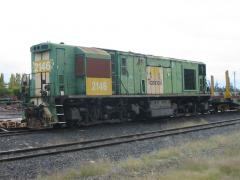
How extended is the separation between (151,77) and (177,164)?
41.3ft

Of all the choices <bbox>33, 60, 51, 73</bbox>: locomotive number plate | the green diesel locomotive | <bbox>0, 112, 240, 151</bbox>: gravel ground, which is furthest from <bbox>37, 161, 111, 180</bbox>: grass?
<bbox>33, 60, 51, 73</bbox>: locomotive number plate

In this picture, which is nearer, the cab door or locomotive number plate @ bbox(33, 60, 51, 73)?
the cab door

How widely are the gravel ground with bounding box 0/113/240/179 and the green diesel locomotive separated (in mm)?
980

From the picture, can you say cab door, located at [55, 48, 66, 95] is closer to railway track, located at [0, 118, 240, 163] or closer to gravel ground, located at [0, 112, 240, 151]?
gravel ground, located at [0, 112, 240, 151]

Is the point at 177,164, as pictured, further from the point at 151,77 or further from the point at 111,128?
the point at 151,77

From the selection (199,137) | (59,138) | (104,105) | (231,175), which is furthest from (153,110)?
(231,175)

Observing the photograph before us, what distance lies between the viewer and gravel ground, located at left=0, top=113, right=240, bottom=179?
8831mm

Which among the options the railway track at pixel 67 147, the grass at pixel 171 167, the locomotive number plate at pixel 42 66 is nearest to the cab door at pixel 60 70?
the locomotive number plate at pixel 42 66

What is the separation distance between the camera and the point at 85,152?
11.2 metres

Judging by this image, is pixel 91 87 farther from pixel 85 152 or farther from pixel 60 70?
pixel 85 152

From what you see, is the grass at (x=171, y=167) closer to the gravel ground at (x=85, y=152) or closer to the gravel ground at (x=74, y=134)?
the gravel ground at (x=85, y=152)

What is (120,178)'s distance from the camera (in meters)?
7.54

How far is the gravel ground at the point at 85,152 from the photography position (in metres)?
8.83

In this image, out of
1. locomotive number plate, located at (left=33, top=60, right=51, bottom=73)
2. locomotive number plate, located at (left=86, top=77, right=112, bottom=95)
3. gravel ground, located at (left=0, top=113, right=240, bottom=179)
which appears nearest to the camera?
gravel ground, located at (left=0, top=113, right=240, bottom=179)
